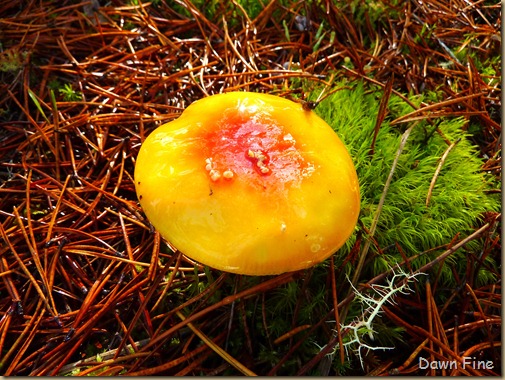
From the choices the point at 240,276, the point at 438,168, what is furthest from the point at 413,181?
the point at 240,276

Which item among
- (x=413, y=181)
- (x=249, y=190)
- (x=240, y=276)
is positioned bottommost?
(x=240, y=276)

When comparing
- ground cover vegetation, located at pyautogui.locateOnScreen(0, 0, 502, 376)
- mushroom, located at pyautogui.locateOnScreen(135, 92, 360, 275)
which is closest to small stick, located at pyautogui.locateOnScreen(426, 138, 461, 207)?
ground cover vegetation, located at pyautogui.locateOnScreen(0, 0, 502, 376)

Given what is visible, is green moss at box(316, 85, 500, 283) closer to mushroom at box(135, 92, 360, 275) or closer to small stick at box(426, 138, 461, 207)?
small stick at box(426, 138, 461, 207)

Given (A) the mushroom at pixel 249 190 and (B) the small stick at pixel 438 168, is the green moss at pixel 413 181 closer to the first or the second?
(B) the small stick at pixel 438 168

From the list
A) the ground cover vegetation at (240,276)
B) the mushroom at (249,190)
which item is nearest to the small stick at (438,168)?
the ground cover vegetation at (240,276)

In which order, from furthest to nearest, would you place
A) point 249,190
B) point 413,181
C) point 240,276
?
1. point 413,181
2. point 240,276
3. point 249,190

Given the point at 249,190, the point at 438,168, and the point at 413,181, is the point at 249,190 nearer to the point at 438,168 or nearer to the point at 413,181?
the point at 413,181
